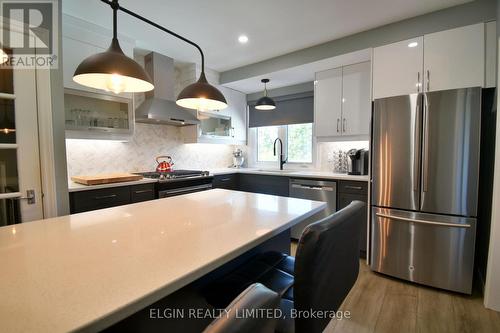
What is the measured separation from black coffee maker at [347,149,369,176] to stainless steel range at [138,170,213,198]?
1.84 meters

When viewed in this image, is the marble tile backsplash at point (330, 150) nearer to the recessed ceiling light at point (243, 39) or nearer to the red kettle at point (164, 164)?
the recessed ceiling light at point (243, 39)

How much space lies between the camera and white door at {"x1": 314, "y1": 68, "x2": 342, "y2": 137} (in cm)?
300

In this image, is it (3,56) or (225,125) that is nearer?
(3,56)

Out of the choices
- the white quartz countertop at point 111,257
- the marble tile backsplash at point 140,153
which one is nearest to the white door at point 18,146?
the white quartz countertop at point 111,257

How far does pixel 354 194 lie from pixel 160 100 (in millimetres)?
2548

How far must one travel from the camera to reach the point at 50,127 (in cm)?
174

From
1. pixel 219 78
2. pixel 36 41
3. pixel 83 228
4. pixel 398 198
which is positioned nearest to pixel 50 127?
pixel 36 41

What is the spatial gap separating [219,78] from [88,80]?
8.82ft

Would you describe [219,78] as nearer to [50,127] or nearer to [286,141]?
[286,141]

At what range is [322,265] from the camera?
802 millimetres

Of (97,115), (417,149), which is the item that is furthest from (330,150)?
(97,115)

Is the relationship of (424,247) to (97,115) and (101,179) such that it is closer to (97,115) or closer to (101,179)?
(101,179)

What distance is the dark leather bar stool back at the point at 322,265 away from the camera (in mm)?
760

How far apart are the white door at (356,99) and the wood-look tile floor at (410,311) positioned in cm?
169
